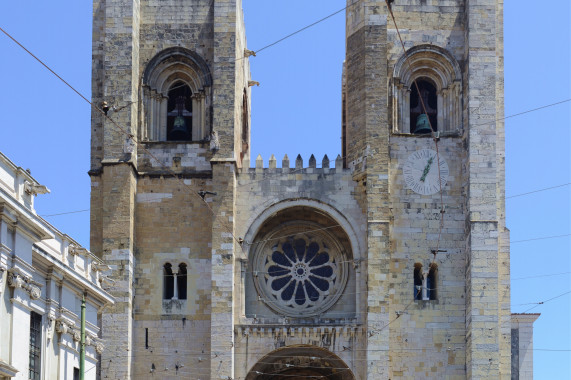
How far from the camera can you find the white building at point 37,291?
2880 cm

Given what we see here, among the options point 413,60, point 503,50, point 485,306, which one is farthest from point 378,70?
point 485,306

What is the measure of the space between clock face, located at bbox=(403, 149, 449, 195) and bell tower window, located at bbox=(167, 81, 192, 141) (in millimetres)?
6844

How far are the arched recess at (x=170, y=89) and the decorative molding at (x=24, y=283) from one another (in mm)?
14759

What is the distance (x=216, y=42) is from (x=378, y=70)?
4926 millimetres

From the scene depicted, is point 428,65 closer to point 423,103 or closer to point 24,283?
point 423,103

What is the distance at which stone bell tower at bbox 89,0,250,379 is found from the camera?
4259 centimetres

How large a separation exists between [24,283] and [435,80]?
19.5 m

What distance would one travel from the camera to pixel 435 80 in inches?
1794

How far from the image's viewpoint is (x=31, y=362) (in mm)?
30500

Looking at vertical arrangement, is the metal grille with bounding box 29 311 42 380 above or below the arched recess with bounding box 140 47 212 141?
below

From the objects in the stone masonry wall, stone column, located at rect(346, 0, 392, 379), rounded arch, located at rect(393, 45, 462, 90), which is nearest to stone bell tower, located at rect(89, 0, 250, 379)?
stone column, located at rect(346, 0, 392, 379)

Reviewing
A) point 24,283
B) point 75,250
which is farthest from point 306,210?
point 24,283

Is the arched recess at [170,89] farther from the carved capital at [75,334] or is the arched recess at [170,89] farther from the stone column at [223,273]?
the carved capital at [75,334]

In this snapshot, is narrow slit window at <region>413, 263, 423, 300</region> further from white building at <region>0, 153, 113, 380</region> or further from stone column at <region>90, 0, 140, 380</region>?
white building at <region>0, 153, 113, 380</region>
